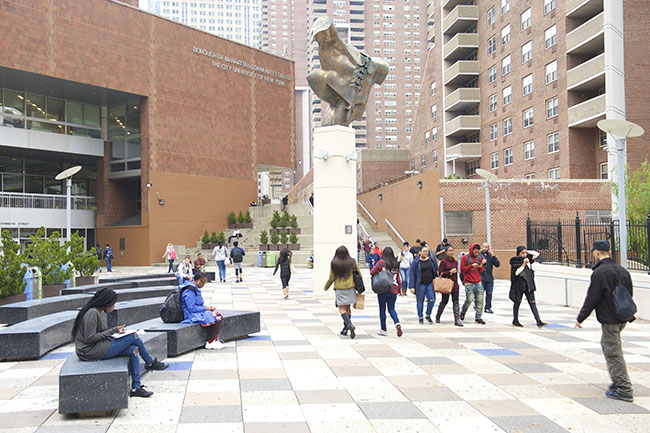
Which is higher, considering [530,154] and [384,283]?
[530,154]

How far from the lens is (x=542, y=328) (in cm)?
1130

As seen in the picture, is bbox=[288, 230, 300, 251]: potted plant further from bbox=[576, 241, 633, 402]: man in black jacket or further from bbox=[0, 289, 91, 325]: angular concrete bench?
bbox=[576, 241, 633, 402]: man in black jacket

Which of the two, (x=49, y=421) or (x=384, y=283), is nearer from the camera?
(x=49, y=421)

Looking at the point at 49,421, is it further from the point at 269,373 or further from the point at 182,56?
the point at 182,56

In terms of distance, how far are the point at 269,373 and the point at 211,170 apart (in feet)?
115

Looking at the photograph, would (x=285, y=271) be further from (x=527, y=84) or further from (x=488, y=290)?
(x=527, y=84)

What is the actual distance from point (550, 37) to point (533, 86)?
3.75 m

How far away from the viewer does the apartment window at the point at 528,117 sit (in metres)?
42.4

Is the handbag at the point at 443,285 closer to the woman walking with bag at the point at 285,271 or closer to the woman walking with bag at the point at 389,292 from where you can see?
the woman walking with bag at the point at 389,292

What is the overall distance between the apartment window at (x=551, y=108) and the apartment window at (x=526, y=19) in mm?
6813

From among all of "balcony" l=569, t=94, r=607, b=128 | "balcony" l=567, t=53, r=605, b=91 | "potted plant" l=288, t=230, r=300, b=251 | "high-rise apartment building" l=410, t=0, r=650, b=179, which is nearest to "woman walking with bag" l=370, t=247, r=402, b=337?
"potted plant" l=288, t=230, r=300, b=251

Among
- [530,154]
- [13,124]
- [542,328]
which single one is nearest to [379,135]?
[530,154]

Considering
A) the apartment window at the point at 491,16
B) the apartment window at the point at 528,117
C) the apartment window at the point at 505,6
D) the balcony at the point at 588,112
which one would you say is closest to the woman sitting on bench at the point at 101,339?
the balcony at the point at 588,112

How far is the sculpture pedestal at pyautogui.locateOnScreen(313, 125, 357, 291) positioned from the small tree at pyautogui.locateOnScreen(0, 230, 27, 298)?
8.25 meters
